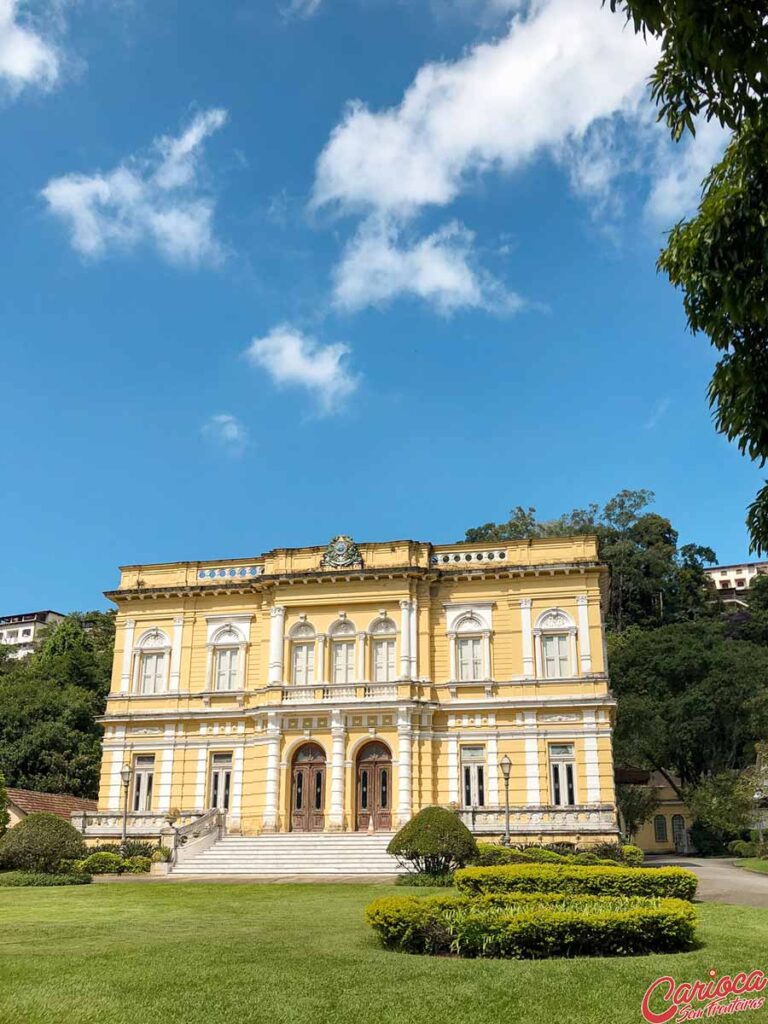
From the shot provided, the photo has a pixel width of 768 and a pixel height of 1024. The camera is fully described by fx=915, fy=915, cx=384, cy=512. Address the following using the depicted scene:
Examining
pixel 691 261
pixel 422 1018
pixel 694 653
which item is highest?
pixel 694 653

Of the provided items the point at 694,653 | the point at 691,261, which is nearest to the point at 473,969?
the point at 691,261

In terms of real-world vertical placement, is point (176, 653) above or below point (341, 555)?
below

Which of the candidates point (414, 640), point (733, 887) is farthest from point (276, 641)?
point (733, 887)

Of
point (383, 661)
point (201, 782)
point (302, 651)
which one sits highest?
point (302, 651)

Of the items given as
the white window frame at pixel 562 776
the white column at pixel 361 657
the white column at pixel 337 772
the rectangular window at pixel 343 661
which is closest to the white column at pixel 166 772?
the white column at pixel 337 772

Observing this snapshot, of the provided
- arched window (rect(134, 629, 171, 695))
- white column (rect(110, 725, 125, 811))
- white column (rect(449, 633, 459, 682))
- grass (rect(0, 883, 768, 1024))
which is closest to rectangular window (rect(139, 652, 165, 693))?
arched window (rect(134, 629, 171, 695))

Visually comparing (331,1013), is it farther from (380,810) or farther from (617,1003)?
(380,810)

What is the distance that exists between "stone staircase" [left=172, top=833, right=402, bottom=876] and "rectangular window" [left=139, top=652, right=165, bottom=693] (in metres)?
7.13

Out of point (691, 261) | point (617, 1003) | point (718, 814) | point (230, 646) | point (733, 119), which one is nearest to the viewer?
point (733, 119)

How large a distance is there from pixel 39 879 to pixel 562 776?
1654 centimetres

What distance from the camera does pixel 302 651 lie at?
33.4 m

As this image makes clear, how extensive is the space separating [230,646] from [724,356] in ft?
93.4

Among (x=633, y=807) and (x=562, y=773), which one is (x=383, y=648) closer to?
(x=562, y=773)

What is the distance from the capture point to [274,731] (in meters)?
31.9
